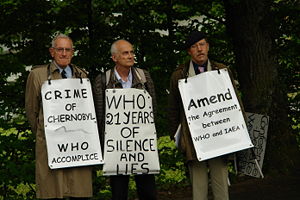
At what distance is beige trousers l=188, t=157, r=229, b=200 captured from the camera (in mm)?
6367

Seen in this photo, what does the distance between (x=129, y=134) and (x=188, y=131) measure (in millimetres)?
605

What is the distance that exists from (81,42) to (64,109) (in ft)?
11.5

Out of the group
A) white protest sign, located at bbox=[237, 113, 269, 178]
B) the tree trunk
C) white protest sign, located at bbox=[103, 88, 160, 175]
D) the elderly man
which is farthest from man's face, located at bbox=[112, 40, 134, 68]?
the tree trunk

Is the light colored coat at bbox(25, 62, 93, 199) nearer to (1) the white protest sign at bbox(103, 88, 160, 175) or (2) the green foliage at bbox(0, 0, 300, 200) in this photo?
(1) the white protest sign at bbox(103, 88, 160, 175)

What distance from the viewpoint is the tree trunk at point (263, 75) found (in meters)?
10.1

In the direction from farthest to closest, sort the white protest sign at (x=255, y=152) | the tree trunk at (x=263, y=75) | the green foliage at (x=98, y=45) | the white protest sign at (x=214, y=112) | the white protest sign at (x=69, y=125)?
the tree trunk at (x=263, y=75), the green foliage at (x=98, y=45), the white protest sign at (x=255, y=152), the white protest sign at (x=214, y=112), the white protest sign at (x=69, y=125)

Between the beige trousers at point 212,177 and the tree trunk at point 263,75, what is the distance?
12.4 ft

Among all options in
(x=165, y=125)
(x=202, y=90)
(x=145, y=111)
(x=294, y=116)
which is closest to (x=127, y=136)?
(x=145, y=111)

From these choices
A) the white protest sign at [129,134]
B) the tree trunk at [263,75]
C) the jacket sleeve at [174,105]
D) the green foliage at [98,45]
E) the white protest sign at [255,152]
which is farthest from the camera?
the tree trunk at [263,75]

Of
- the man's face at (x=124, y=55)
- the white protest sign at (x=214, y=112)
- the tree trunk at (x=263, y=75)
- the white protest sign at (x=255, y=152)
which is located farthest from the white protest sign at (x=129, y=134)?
the tree trunk at (x=263, y=75)

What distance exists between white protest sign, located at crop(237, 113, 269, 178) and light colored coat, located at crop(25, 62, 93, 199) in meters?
1.64

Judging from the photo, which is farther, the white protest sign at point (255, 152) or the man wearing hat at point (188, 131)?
the white protest sign at point (255, 152)

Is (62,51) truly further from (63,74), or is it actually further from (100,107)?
(100,107)

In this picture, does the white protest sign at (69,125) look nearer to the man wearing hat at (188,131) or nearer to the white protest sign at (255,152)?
the man wearing hat at (188,131)
